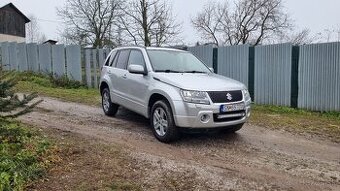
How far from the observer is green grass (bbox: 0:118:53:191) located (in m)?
4.40

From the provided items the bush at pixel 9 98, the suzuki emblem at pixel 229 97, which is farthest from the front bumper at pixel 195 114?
the bush at pixel 9 98

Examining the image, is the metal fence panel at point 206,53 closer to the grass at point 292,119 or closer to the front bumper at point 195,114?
the grass at point 292,119

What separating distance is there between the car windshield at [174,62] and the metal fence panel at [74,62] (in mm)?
9117

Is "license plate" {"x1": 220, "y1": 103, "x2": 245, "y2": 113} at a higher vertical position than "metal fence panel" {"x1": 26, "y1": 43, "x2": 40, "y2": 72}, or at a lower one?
lower

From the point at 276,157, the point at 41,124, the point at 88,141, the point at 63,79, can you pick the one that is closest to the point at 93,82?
the point at 63,79

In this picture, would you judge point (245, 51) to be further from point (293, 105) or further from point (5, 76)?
point (5, 76)

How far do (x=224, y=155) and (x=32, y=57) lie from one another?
1539 cm

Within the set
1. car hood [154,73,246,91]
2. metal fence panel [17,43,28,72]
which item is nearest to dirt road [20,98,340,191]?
car hood [154,73,246,91]

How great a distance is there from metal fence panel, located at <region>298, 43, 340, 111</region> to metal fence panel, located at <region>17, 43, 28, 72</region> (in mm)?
14179

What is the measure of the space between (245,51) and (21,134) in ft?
24.6

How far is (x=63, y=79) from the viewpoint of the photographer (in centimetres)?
1628

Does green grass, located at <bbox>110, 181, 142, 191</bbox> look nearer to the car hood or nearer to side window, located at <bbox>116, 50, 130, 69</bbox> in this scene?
→ the car hood

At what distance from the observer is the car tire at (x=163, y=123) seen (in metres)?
6.40

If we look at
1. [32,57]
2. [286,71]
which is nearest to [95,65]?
[32,57]
